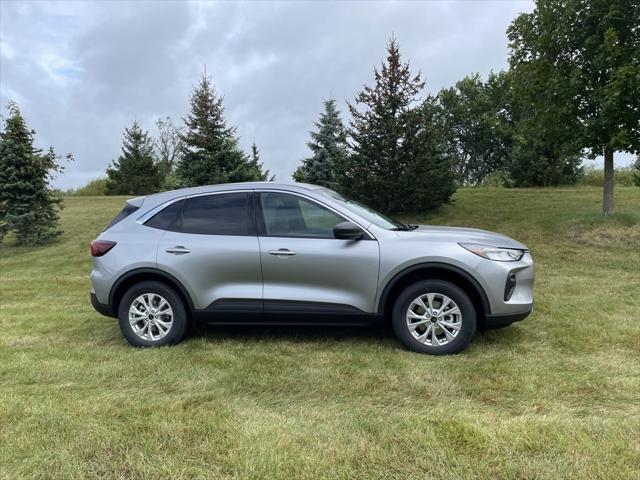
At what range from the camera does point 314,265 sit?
494 cm

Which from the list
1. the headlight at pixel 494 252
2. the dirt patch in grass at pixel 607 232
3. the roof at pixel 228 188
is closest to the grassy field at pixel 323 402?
the headlight at pixel 494 252

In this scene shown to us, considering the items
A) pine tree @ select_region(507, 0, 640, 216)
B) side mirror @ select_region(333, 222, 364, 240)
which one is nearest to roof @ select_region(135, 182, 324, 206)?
side mirror @ select_region(333, 222, 364, 240)

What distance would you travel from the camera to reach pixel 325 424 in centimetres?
340

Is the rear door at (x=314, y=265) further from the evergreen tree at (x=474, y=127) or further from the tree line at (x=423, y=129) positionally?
the evergreen tree at (x=474, y=127)

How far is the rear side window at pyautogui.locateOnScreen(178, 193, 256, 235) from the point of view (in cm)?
526

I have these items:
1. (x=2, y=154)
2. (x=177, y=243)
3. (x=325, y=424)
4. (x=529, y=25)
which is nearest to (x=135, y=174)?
(x=2, y=154)

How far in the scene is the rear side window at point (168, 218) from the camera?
17.7ft

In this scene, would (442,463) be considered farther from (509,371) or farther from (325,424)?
(509,371)

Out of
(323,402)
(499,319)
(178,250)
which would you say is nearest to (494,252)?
(499,319)

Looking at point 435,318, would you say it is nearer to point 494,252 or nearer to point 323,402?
point 494,252

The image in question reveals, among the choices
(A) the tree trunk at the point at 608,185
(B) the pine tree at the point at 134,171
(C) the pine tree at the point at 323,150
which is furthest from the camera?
A: (B) the pine tree at the point at 134,171

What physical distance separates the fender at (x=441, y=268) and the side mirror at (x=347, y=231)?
1.75 ft

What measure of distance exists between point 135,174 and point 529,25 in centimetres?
2947

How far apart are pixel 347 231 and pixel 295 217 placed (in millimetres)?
644
